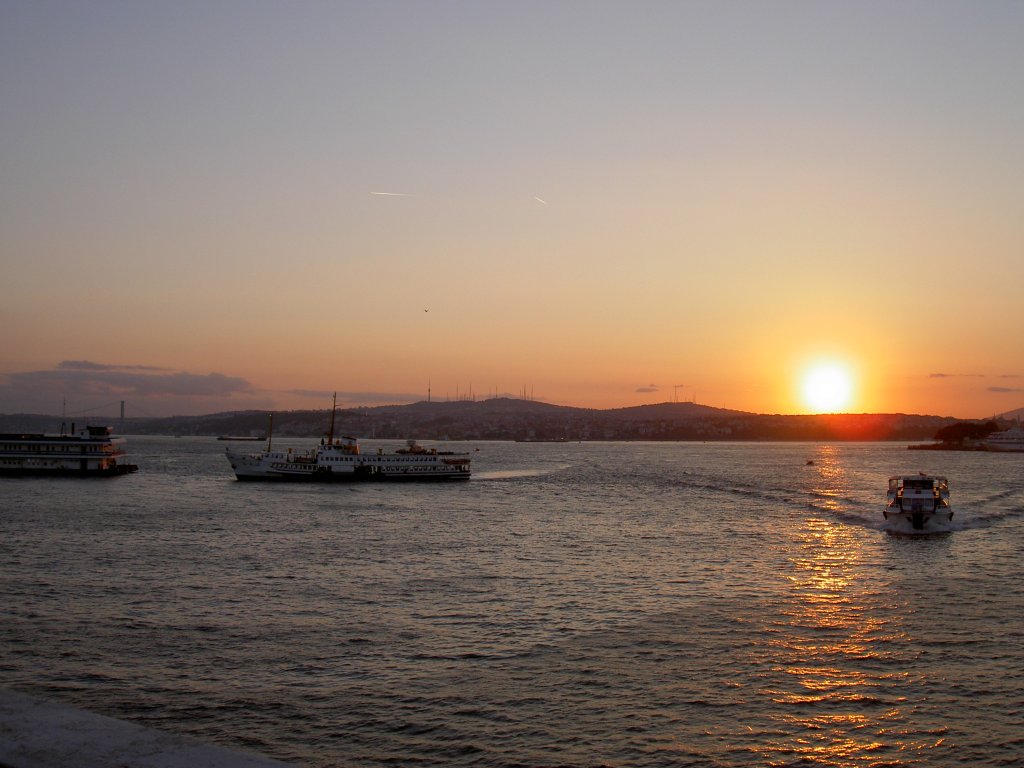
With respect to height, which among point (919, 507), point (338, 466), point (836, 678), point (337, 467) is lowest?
point (337, 467)

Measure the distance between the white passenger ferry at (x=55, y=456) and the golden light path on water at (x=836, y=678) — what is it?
343ft

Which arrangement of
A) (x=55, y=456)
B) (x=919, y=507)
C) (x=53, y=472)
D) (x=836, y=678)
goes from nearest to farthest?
1. (x=836, y=678)
2. (x=919, y=507)
3. (x=53, y=472)
4. (x=55, y=456)

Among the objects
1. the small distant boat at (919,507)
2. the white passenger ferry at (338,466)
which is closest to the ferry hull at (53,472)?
the white passenger ferry at (338,466)

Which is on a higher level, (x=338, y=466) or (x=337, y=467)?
(x=338, y=466)

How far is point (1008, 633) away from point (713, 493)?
71.9m

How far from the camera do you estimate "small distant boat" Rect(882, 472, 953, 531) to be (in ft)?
208

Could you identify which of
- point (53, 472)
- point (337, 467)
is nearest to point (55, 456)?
point (53, 472)

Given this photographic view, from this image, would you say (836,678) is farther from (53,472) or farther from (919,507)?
(53,472)

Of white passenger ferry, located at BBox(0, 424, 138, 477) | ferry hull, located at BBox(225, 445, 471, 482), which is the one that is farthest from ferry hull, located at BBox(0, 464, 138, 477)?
ferry hull, located at BBox(225, 445, 471, 482)

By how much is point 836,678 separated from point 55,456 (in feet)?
387

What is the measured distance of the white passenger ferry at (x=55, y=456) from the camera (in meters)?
118

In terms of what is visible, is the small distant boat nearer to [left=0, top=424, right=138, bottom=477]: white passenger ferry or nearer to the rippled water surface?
the rippled water surface

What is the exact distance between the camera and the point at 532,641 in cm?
2761

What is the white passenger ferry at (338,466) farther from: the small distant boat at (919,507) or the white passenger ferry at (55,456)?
the small distant boat at (919,507)
